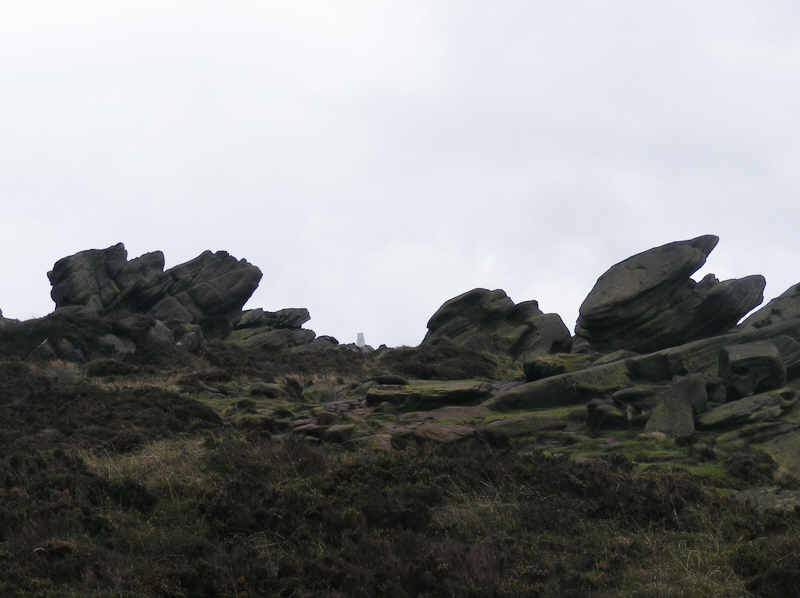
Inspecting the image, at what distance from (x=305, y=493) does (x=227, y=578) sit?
10.1 ft

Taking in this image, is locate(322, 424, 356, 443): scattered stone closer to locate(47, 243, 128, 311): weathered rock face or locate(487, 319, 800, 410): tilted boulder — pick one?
locate(487, 319, 800, 410): tilted boulder

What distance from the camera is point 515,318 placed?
1951 inches

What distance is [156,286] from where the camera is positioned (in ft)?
185

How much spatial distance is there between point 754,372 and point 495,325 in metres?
29.3

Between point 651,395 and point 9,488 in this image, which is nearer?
point 9,488

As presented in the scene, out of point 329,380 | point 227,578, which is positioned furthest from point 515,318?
point 227,578

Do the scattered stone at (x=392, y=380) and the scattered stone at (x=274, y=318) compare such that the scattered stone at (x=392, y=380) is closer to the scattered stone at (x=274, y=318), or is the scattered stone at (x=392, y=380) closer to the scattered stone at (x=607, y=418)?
the scattered stone at (x=607, y=418)

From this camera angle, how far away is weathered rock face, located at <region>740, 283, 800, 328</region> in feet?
95.3

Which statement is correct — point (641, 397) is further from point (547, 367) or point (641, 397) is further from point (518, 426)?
point (547, 367)

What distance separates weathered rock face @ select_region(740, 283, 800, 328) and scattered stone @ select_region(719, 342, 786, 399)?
905 cm

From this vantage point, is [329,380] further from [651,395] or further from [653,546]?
[653,546]

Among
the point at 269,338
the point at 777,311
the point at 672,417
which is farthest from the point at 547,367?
the point at 269,338

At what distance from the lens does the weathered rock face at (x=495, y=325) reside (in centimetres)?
4575

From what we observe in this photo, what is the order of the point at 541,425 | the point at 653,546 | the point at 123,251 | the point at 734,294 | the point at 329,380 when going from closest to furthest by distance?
the point at 653,546 < the point at 541,425 < the point at 734,294 < the point at 329,380 < the point at 123,251
